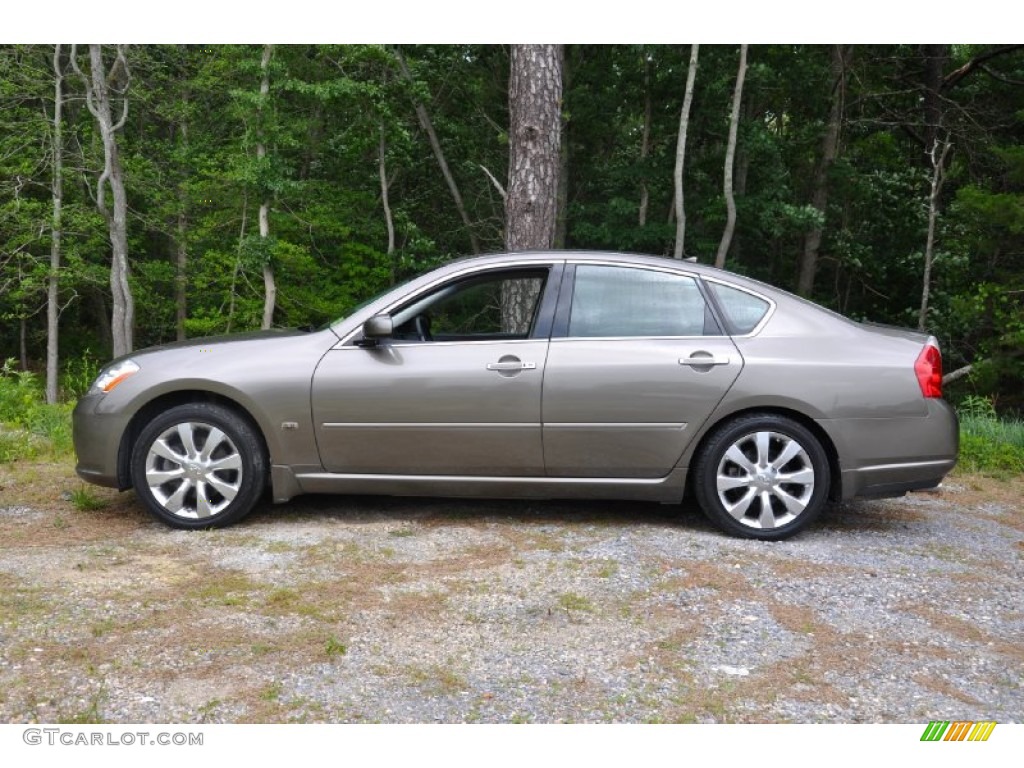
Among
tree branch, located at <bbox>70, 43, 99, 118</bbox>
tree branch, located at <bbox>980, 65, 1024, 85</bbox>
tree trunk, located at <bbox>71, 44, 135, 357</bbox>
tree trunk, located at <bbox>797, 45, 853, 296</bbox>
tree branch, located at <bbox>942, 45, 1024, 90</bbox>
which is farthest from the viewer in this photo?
tree trunk, located at <bbox>71, 44, 135, 357</bbox>

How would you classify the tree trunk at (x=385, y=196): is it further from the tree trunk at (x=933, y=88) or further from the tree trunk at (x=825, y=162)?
the tree trunk at (x=933, y=88)

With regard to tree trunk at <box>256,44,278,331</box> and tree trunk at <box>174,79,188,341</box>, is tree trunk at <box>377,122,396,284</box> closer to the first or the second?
tree trunk at <box>256,44,278,331</box>

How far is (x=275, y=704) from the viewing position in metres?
3.16

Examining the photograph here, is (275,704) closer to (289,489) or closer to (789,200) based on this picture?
(289,489)

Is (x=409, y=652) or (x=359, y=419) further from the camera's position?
(x=359, y=419)

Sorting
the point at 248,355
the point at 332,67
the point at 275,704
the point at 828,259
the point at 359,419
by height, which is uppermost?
the point at 332,67

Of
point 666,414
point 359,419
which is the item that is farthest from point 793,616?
point 359,419

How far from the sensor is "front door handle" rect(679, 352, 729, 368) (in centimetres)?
520

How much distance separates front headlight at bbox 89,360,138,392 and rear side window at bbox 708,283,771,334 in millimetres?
3463

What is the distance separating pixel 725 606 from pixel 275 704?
2.07 metres

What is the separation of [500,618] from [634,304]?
220 centimetres

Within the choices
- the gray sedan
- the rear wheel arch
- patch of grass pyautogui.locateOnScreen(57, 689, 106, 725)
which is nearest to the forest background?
the gray sedan

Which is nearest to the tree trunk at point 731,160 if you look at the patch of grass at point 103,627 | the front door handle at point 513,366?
the front door handle at point 513,366

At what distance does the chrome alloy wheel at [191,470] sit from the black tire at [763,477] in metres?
2.74
